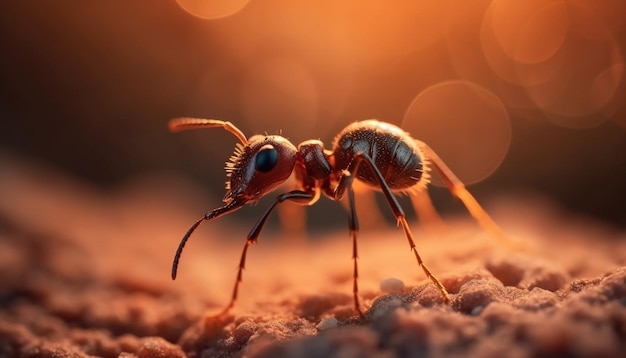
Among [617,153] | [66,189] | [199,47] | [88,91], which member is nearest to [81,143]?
[88,91]

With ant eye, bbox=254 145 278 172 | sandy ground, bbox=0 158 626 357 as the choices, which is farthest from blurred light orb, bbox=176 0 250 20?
ant eye, bbox=254 145 278 172

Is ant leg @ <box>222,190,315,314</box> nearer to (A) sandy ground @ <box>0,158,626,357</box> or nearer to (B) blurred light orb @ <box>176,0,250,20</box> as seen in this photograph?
(A) sandy ground @ <box>0,158,626,357</box>

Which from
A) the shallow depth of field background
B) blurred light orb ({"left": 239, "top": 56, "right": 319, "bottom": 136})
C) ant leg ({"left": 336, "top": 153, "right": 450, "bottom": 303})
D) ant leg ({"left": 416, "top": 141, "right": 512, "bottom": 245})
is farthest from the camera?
blurred light orb ({"left": 239, "top": 56, "right": 319, "bottom": 136})

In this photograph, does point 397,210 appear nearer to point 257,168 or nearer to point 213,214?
point 257,168

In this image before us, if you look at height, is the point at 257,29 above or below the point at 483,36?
above

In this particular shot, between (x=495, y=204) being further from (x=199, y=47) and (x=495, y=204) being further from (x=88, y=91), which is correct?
(x=88, y=91)

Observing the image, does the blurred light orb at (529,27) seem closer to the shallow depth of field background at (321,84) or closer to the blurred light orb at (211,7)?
the shallow depth of field background at (321,84)
